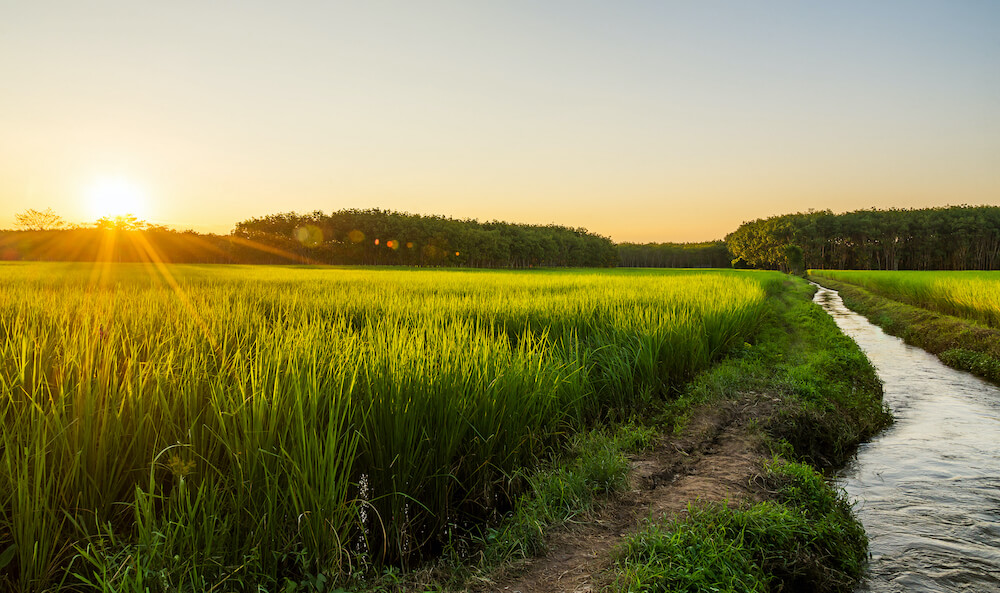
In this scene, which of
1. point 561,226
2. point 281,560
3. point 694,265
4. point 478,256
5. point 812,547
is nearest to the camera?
point 281,560

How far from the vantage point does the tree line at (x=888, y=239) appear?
9850 centimetres

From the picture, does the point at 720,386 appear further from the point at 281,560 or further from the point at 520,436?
the point at 281,560

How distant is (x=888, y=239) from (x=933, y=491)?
5144 inches

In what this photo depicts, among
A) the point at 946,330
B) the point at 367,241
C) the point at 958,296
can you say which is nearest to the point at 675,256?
the point at 367,241

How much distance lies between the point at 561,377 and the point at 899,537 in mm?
3041

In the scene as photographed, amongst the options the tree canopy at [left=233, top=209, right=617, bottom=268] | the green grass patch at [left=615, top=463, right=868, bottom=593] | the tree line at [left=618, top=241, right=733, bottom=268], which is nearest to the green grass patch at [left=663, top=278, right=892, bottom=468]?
the green grass patch at [left=615, top=463, right=868, bottom=593]

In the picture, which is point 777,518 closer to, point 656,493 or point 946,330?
point 656,493

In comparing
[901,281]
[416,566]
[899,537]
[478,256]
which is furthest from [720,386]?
[478,256]

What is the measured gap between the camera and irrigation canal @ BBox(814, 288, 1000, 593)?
354 cm

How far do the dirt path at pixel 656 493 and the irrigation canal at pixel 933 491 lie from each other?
3.36 feet

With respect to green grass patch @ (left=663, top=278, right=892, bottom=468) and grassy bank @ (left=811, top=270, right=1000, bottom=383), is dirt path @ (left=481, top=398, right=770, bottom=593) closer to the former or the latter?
green grass patch @ (left=663, top=278, right=892, bottom=468)

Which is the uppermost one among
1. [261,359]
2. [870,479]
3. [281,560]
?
[261,359]

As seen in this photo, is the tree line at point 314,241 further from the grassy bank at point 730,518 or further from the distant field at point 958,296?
the grassy bank at point 730,518

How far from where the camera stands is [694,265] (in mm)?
157500
